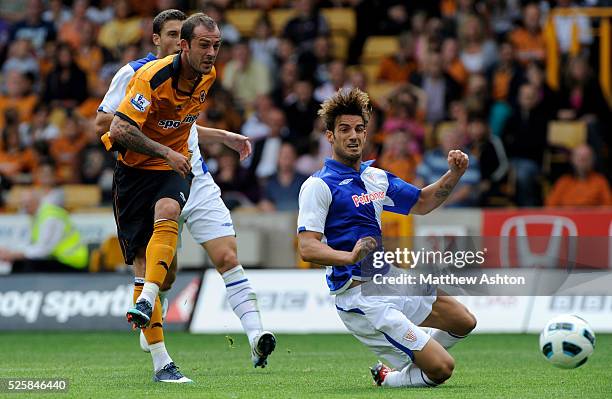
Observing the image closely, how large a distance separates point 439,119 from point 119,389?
10.2m

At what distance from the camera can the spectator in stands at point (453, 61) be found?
681 inches

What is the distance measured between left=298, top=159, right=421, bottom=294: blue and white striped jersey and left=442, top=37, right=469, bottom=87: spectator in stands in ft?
31.0

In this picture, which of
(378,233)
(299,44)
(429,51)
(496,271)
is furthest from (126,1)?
(378,233)

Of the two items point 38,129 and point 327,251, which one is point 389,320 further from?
point 38,129

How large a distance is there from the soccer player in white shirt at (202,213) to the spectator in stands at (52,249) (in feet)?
20.5

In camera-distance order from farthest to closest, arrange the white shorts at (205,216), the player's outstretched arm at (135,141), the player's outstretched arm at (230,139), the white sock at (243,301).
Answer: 1. the player's outstretched arm at (230,139)
2. the white shorts at (205,216)
3. the white sock at (243,301)
4. the player's outstretched arm at (135,141)

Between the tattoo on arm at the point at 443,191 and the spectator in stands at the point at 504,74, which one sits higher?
the tattoo on arm at the point at 443,191

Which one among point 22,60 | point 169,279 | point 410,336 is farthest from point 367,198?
point 22,60

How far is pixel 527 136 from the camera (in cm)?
1606

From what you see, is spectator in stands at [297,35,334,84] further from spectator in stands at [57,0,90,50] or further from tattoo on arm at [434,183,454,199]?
tattoo on arm at [434,183,454,199]

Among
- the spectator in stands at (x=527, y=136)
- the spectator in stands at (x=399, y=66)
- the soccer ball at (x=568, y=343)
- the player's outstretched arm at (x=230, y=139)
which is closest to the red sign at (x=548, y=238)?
the spectator in stands at (x=527, y=136)

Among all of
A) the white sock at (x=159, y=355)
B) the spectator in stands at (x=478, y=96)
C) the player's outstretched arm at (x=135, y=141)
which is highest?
the player's outstretched arm at (x=135, y=141)

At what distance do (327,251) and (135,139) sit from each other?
4.98ft

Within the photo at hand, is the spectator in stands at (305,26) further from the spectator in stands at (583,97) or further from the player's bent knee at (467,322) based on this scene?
the player's bent knee at (467,322)
